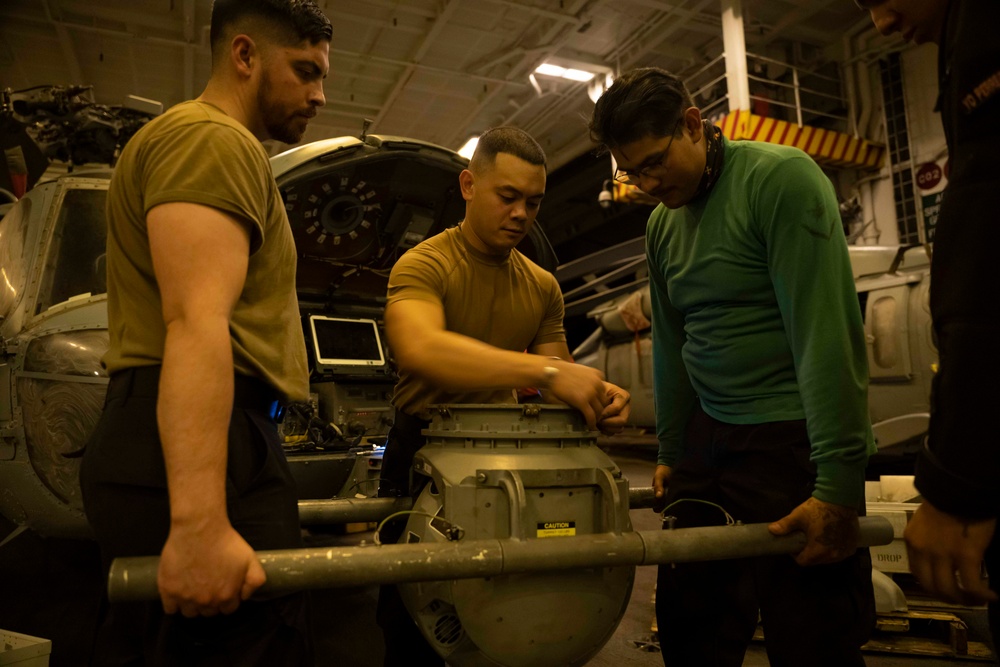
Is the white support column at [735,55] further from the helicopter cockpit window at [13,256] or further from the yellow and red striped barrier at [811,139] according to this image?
the helicopter cockpit window at [13,256]

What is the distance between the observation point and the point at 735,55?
25.4 feet

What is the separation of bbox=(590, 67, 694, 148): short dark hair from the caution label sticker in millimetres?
1055

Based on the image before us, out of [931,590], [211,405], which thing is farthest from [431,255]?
[931,590]

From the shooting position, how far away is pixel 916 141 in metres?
8.15

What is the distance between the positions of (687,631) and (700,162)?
1321 mm

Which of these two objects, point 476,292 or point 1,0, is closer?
point 476,292

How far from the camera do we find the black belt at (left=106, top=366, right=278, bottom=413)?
1280 millimetres

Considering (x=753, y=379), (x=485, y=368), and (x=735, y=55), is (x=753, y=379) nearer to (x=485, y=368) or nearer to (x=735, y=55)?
(x=485, y=368)

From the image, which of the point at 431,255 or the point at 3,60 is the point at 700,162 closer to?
the point at 431,255

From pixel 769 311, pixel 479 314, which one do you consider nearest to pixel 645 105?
pixel 769 311

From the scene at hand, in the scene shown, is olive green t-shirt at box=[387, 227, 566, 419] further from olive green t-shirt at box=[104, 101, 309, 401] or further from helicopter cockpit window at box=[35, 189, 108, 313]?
helicopter cockpit window at box=[35, 189, 108, 313]

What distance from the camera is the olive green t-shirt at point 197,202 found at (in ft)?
4.06

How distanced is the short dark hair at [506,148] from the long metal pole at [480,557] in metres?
1.16

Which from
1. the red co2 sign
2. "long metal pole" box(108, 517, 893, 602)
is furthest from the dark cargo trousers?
the red co2 sign
